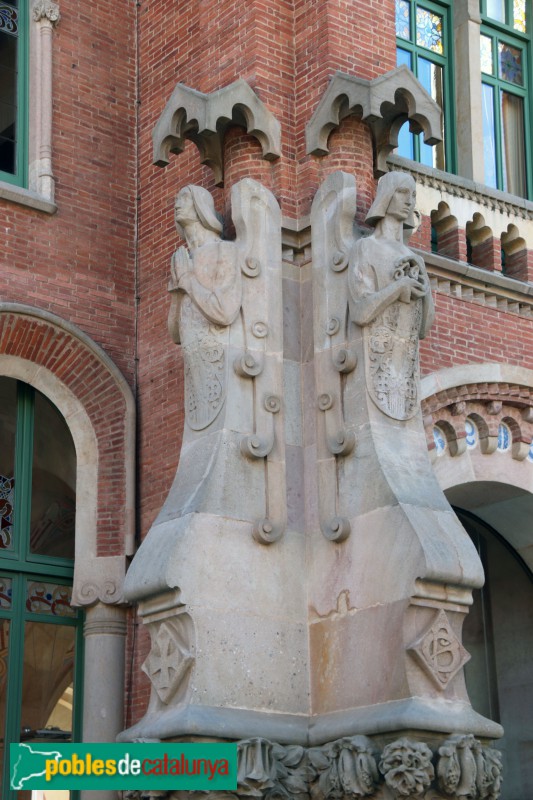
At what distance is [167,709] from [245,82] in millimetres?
4759

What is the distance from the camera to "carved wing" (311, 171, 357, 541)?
37.5 feet

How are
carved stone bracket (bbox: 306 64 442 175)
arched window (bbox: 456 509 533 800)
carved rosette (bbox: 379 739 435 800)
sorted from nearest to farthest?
carved rosette (bbox: 379 739 435 800)
carved stone bracket (bbox: 306 64 442 175)
arched window (bbox: 456 509 533 800)

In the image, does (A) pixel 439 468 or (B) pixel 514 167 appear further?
(B) pixel 514 167

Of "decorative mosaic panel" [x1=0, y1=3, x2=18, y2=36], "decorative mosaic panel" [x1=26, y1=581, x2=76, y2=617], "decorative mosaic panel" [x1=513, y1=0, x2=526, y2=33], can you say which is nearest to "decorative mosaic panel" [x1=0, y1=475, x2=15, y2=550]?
"decorative mosaic panel" [x1=26, y1=581, x2=76, y2=617]

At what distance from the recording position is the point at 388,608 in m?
10.6

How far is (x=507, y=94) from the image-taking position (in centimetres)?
1522

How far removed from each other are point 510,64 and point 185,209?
4810 mm

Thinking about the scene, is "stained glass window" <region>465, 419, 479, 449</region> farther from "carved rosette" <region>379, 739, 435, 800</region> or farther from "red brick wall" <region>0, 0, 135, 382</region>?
"carved rosette" <region>379, 739, 435, 800</region>

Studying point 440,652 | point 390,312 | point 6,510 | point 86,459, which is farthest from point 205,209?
point 440,652

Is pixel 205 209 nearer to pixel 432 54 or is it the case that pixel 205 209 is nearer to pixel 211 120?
pixel 211 120

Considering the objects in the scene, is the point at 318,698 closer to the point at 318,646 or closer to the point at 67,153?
the point at 318,646

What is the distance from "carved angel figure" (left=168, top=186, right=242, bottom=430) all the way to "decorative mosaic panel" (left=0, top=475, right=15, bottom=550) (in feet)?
6.61

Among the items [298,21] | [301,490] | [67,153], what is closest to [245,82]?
[298,21]

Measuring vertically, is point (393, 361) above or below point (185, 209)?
below
